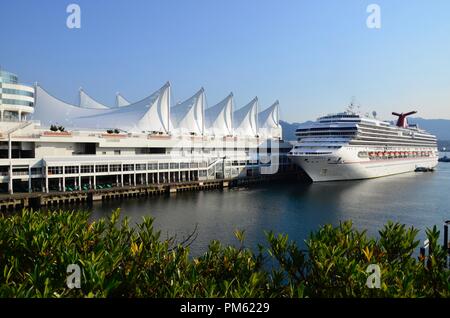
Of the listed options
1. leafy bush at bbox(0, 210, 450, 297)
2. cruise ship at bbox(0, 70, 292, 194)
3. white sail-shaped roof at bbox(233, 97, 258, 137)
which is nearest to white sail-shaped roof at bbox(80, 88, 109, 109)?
→ cruise ship at bbox(0, 70, 292, 194)

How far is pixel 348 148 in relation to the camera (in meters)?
52.2

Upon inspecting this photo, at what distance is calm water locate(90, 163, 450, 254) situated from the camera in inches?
1003

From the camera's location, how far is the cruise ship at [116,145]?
35719 millimetres

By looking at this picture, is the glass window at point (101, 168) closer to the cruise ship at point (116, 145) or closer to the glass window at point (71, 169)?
the cruise ship at point (116, 145)

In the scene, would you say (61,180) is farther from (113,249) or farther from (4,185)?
(113,249)

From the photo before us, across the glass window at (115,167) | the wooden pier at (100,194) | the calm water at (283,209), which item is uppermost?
the glass window at (115,167)

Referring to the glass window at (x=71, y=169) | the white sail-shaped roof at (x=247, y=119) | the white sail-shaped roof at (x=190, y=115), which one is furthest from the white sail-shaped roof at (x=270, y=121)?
the glass window at (x=71, y=169)

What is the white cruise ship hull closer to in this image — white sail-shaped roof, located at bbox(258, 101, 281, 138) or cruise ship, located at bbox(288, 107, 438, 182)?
cruise ship, located at bbox(288, 107, 438, 182)

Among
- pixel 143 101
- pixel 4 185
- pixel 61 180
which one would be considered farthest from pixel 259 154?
pixel 4 185

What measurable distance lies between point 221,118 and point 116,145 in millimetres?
29722

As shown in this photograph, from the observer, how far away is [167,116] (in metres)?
57.0

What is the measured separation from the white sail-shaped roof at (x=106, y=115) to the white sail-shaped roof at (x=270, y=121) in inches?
1131

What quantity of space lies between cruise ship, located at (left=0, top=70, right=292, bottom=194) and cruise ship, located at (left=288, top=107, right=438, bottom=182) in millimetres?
7524

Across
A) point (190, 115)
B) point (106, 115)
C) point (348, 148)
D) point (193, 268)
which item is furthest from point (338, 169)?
point (193, 268)
